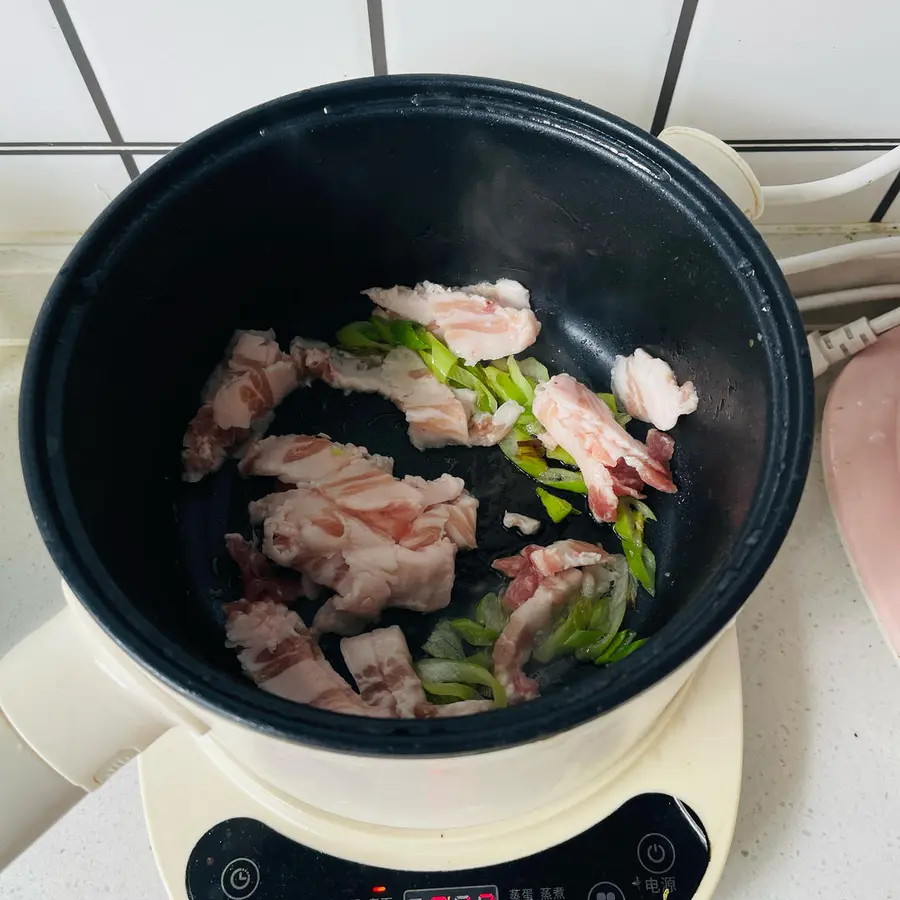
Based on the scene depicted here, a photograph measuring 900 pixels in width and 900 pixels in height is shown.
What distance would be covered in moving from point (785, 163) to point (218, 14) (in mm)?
471

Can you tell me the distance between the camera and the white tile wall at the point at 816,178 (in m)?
0.75

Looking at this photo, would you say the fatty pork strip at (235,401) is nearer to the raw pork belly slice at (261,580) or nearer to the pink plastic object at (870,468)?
the raw pork belly slice at (261,580)

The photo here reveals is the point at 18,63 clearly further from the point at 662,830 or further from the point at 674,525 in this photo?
the point at 662,830

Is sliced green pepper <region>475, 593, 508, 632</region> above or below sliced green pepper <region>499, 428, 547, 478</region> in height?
below

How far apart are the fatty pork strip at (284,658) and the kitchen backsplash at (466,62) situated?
0.40 meters

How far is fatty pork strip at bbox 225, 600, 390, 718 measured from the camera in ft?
2.03

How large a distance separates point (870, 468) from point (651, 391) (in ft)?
0.67

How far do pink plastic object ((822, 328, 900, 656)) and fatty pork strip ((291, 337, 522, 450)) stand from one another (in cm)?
29

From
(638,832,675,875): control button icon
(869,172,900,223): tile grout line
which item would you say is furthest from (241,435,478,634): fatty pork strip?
(869,172,900,223): tile grout line

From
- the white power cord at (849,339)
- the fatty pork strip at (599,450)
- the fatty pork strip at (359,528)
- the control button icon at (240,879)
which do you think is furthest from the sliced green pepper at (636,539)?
the control button icon at (240,879)

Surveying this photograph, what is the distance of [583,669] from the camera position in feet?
2.21

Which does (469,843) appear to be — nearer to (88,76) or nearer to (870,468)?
(870,468)

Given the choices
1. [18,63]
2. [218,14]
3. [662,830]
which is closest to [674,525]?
[662,830]

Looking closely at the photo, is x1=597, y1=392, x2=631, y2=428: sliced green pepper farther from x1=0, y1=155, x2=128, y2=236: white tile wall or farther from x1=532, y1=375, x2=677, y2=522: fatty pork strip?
x1=0, y1=155, x2=128, y2=236: white tile wall
